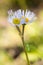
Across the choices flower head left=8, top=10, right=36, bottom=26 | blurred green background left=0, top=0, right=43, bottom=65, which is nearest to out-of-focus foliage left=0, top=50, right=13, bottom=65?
blurred green background left=0, top=0, right=43, bottom=65

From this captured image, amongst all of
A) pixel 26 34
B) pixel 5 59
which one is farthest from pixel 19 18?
pixel 26 34

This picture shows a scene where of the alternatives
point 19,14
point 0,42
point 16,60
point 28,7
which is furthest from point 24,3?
point 19,14

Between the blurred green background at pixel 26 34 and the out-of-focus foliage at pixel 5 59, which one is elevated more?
the blurred green background at pixel 26 34

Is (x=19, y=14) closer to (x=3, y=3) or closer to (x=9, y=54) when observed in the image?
(x=9, y=54)

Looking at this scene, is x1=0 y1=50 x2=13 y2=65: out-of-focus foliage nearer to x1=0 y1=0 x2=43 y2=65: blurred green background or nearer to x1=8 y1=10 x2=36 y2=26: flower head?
x1=0 y1=0 x2=43 y2=65: blurred green background

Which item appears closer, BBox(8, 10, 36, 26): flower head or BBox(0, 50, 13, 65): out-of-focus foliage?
BBox(8, 10, 36, 26): flower head

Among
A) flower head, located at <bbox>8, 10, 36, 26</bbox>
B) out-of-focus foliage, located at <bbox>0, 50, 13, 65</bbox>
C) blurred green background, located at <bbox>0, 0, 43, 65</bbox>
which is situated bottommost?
out-of-focus foliage, located at <bbox>0, 50, 13, 65</bbox>

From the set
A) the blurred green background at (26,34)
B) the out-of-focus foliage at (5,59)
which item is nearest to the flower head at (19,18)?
the blurred green background at (26,34)

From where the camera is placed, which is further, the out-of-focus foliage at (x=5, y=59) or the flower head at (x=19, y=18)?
the out-of-focus foliage at (x=5, y=59)

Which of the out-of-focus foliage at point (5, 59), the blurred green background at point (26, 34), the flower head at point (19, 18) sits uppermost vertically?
the flower head at point (19, 18)

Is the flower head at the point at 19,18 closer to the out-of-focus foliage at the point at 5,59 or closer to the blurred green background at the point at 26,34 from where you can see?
the blurred green background at the point at 26,34

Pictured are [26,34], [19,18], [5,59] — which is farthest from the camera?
[26,34]

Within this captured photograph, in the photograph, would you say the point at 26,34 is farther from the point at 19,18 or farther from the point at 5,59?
the point at 19,18
